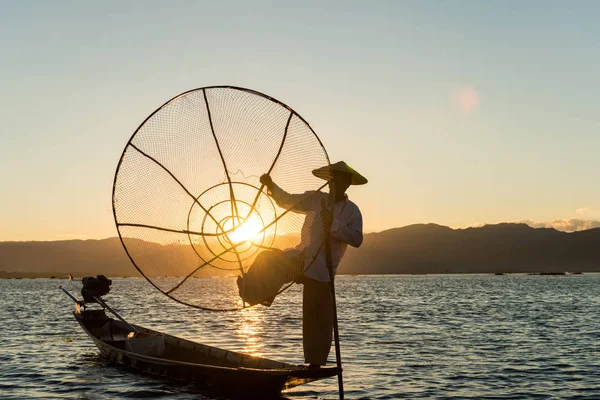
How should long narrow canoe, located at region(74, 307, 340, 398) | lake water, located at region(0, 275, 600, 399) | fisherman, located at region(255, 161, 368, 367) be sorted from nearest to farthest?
fisherman, located at region(255, 161, 368, 367) → long narrow canoe, located at region(74, 307, 340, 398) → lake water, located at region(0, 275, 600, 399)

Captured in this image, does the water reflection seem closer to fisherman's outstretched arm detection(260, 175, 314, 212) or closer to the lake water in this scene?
the lake water

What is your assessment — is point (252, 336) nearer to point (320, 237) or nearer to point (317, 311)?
point (317, 311)

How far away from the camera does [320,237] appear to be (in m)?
9.73

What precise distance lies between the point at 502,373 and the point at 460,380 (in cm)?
197

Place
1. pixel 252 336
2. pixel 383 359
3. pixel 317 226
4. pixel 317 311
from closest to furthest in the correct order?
pixel 317 226
pixel 317 311
pixel 383 359
pixel 252 336


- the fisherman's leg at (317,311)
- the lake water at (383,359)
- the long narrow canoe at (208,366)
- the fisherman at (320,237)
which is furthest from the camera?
the lake water at (383,359)

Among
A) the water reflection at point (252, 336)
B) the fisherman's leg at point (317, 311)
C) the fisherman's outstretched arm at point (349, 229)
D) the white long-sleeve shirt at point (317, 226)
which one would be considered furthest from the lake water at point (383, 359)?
the fisherman's outstretched arm at point (349, 229)

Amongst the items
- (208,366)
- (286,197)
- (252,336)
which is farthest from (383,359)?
(286,197)

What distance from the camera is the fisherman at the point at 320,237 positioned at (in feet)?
31.3

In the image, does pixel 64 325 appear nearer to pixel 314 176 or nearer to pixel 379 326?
pixel 379 326

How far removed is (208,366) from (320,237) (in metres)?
5.37

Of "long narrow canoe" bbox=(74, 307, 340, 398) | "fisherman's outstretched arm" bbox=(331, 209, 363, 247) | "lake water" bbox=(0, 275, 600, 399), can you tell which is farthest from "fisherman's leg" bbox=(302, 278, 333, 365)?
"lake water" bbox=(0, 275, 600, 399)

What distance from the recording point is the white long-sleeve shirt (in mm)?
9578

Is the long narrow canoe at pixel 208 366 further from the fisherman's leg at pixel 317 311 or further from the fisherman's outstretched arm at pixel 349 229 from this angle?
the fisherman's outstretched arm at pixel 349 229
